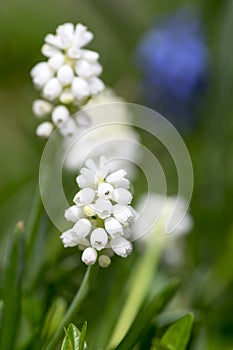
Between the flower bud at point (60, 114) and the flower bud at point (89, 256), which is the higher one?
the flower bud at point (60, 114)

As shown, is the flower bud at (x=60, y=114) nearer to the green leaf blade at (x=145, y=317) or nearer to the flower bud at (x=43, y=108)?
the flower bud at (x=43, y=108)

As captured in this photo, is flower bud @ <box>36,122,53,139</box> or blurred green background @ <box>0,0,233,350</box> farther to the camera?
blurred green background @ <box>0,0,233,350</box>

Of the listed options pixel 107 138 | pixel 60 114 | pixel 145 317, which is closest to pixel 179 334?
pixel 145 317

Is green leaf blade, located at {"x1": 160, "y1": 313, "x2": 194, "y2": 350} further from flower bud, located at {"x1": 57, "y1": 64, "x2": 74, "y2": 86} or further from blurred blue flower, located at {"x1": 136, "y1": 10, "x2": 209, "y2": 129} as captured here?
blurred blue flower, located at {"x1": 136, "y1": 10, "x2": 209, "y2": 129}

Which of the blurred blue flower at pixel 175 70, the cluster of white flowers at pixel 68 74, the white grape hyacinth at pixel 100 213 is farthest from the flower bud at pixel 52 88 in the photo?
the blurred blue flower at pixel 175 70

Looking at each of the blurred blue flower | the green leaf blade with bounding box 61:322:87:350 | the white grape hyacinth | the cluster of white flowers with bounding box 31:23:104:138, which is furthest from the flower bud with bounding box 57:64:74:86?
the blurred blue flower

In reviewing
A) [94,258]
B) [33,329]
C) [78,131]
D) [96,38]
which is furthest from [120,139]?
[96,38]
